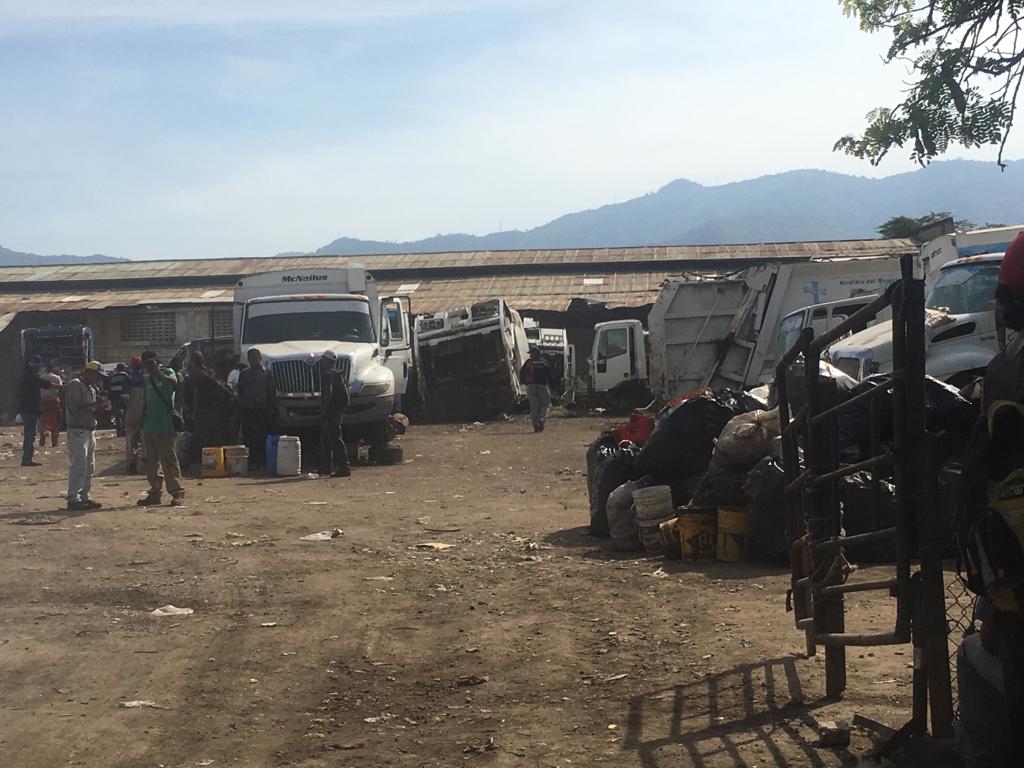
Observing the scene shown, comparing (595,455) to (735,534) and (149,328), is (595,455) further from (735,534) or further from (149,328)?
(149,328)

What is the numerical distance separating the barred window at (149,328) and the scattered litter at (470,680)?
30179mm

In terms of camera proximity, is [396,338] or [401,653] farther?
[396,338]

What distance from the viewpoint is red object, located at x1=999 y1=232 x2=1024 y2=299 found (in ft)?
9.64

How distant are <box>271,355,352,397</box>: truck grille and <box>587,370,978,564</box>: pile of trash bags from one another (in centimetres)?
745

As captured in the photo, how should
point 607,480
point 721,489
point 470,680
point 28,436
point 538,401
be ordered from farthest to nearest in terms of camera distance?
1. point 538,401
2. point 28,436
3. point 607,480
4. point 721,489
5. point 470,680

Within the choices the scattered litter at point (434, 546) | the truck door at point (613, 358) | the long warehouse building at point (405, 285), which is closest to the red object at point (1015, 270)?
the scattered litter at point (434, 546)

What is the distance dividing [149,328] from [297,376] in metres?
19.2

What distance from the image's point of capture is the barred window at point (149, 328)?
114ft

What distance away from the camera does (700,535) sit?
27.9ft

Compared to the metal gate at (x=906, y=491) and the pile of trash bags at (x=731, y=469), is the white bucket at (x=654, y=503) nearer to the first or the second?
the pile of trash bags at (x=731, y=469)

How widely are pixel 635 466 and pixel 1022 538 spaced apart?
23.5 ft

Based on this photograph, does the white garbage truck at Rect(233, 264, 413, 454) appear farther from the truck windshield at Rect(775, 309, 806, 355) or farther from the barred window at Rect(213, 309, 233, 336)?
the barred window at Rect(213, 309, 233, 336)

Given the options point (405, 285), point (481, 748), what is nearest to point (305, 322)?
point (481, 748)

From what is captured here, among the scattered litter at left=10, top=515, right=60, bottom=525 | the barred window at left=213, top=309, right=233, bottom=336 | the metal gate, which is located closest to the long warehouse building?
the barred window at left=213, top=309, right=233, bottom=336
